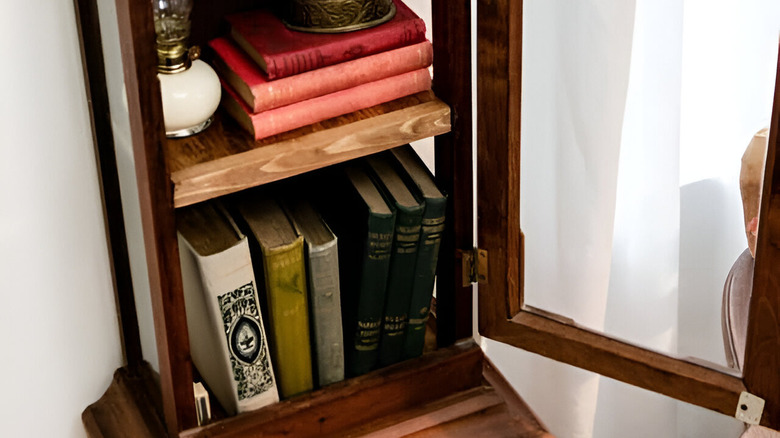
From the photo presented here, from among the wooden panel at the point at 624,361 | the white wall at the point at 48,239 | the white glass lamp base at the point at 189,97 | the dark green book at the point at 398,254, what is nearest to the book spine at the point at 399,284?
the dark green book at the point at 398,254

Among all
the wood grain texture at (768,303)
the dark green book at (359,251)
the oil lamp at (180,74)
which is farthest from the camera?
the dark green book at (359,251)

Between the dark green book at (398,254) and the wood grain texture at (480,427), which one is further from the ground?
the dark green book at (398,254)

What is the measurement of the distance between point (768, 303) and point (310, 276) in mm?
460

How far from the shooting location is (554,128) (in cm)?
101

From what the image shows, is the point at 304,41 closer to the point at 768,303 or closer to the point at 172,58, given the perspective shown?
the point at 172,58

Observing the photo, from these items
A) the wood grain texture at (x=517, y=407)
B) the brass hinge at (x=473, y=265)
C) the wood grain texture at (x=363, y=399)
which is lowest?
the wood grain texture at (x=517, y=407)

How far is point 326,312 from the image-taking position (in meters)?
1.03

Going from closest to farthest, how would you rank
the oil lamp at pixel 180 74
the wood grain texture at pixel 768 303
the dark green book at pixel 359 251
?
the wood grain texture at pixel 768 303
the oil lamp at pixel 180 74
the dark green book at pixel 359 251

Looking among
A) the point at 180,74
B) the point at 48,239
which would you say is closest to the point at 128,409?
the point at 48,239

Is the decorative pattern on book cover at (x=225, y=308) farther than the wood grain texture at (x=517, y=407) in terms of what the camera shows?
No

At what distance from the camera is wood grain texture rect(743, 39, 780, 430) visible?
31.5 inches

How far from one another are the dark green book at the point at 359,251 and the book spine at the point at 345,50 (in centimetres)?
15

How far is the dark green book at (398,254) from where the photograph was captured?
101 cm

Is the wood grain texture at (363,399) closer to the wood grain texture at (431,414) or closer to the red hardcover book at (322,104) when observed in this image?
the wood grain texture at (431,414)
